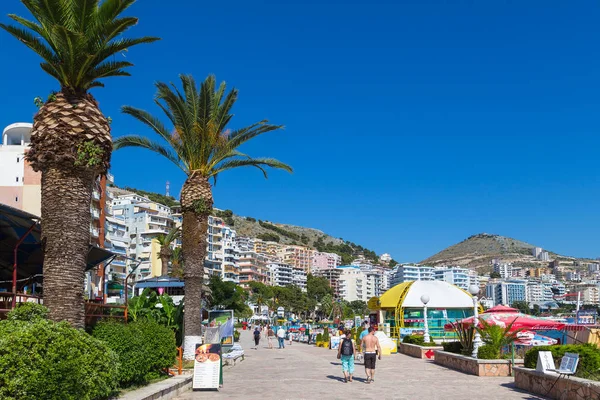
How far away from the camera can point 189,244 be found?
21234 millimetres

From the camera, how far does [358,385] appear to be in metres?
15.7

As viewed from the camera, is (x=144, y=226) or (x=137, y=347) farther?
(x=144, y=226)

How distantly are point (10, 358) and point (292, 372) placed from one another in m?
12.8

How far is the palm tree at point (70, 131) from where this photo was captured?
35.8 feet

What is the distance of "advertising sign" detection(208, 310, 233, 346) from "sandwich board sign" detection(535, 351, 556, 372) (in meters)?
14.3

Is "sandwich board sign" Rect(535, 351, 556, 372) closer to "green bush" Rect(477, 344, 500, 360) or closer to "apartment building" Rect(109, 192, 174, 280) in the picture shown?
"green bush" Rect(477, 344, 500, 360)

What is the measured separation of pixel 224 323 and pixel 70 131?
1600 centimetres

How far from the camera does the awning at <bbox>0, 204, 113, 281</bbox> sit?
600 inches

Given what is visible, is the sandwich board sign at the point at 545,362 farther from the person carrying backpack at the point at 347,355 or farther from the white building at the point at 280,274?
the white building at the point at 280,274

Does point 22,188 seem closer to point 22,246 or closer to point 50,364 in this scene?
point 22,246

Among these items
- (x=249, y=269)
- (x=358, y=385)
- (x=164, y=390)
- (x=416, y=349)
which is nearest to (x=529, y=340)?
(x=416, y=349)

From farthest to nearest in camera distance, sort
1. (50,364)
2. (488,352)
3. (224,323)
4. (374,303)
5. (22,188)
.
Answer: (22,188) < (374,303) < (224,323) < (488,352) < (50,364)

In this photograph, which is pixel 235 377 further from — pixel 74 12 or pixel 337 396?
pixel 74 12

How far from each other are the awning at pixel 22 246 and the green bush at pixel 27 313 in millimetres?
4946
